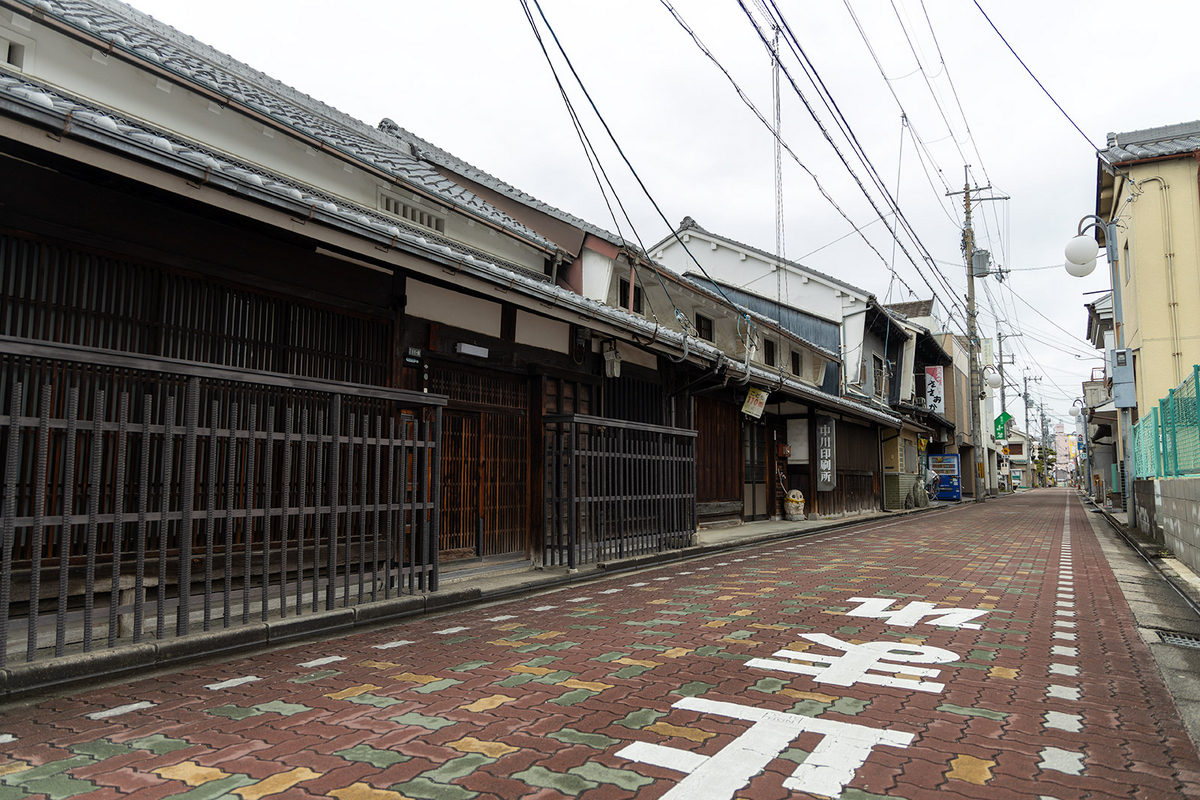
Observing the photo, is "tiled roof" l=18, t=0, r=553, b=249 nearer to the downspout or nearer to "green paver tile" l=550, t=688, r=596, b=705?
"green paver tile" l=550, t=688, r=596, b=705

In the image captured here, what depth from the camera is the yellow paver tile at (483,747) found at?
3400mm

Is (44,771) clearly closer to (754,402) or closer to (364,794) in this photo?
(364,794)

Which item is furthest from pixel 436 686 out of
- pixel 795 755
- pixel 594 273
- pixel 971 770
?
pixel 594 273

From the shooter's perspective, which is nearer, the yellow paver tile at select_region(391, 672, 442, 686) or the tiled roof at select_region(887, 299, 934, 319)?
the yellow paver tile at select_region(391, 672, 442, 686)

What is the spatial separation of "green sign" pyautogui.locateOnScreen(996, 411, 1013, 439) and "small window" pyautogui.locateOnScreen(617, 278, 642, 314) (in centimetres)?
4525

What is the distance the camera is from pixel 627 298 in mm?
16047

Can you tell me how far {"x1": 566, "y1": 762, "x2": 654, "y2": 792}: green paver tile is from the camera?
9.99 feet

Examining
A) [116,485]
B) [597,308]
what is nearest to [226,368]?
[116,485]

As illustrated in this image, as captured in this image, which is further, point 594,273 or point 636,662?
point 594,273

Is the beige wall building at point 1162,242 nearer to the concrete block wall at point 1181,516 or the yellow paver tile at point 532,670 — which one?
the concrete block wall at point 1181,516

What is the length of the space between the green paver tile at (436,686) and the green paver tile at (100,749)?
5.04ft

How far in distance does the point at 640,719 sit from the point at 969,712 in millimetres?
1908

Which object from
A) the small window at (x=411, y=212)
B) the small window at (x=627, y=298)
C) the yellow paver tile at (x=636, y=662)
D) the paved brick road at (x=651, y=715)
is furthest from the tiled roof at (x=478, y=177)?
the yellow paver tile at (x=636, y=662)

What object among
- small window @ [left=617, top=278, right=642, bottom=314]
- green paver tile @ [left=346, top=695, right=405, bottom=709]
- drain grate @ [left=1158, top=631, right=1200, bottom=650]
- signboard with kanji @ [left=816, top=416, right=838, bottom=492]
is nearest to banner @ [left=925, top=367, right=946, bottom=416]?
signboard with kanji @ [left=816, top=416, right=838, bottom=492]
